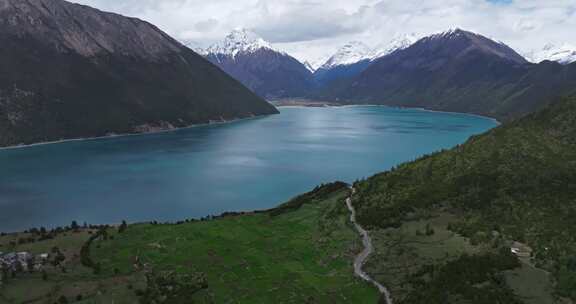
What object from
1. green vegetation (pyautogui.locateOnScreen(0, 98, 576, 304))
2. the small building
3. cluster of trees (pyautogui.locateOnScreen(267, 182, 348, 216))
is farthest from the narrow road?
the small building

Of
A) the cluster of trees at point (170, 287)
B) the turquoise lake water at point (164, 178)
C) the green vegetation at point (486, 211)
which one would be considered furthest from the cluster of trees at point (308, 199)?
the cluster of trees at point (170, 287)

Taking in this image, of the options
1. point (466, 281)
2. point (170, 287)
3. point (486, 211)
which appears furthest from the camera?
point (486, 211)

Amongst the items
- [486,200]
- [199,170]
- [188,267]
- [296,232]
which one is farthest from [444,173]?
[199,170]

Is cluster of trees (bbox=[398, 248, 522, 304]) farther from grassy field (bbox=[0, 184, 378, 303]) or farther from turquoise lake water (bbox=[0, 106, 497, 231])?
turquoise lake water (bbox=[0, 106, 497, 231])

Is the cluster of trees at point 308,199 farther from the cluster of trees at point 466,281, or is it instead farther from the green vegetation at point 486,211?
the cluster of trees at point 466,281

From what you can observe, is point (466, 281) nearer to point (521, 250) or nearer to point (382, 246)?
point (521, 250)

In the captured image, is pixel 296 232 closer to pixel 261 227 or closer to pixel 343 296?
pixel 261 227

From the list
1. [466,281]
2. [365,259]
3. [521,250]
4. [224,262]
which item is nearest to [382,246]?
[365,259]
